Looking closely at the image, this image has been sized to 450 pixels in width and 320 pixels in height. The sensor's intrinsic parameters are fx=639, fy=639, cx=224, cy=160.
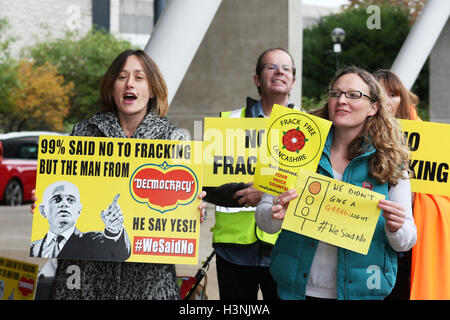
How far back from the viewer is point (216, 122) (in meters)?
3.24

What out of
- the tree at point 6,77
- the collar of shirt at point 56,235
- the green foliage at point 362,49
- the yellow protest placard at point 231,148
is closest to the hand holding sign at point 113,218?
the collar of shirt at point 56,235

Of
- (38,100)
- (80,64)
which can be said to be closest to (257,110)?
(38,100)

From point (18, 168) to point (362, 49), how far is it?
1149 inches

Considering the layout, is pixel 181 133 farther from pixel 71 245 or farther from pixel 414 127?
pixel 414 127

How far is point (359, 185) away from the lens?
2.72m

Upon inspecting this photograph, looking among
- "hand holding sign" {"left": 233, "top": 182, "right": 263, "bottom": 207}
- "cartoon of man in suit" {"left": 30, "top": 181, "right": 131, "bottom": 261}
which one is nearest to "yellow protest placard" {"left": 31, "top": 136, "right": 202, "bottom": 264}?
"cartoon of man in suit" {"left": 30, "top": 181, "right": 131, "bottom": 261}

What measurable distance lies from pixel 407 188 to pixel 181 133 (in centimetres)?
106

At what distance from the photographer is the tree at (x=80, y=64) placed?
128ft

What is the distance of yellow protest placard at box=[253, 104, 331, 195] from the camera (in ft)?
8.90

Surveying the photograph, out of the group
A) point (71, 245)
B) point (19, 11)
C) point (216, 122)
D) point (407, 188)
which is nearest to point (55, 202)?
point (71, 245)

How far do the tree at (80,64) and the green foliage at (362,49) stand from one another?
1237 cm

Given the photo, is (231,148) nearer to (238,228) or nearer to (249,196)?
(249,196)

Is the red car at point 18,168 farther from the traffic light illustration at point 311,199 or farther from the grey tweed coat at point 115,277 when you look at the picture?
the traffic light illustration at point 311,199
